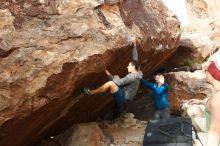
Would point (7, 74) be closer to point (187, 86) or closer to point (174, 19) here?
point (174, 19)

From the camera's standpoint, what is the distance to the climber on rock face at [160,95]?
8.45m

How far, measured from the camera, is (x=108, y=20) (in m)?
6.99

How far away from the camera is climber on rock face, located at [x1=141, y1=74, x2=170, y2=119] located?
8.45m

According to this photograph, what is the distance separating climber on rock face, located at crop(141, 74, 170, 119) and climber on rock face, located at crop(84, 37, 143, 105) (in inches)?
31.2

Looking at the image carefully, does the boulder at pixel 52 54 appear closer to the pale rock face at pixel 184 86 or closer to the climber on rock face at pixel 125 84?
the climber on rock face at pixel 125 84

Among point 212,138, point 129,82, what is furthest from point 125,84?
point 212,138

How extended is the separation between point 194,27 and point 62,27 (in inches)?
353

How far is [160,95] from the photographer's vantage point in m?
8.50

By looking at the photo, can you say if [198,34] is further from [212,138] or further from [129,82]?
[212,138]

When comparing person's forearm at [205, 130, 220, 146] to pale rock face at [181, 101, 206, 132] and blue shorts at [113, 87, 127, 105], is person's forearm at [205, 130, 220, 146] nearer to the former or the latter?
pale rock face at [181, 101, 206, 132]

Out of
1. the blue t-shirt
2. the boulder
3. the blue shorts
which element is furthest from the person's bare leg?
the blue t-shirt

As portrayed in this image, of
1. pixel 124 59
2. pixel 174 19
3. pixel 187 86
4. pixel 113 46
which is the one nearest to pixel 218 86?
pixel 113 46

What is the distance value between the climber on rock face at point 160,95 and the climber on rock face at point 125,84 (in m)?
0.79

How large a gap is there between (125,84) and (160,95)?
1218 millimetres
